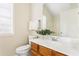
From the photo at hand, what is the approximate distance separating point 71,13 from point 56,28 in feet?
0.88

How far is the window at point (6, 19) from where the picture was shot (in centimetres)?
150

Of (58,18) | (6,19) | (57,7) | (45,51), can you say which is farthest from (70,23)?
(6,19)

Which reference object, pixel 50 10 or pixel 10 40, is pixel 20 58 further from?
pixel 50 10

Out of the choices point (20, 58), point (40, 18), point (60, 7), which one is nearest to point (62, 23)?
point (60, 7)

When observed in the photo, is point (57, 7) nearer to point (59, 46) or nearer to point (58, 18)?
point (58, 18)

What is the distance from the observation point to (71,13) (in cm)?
144

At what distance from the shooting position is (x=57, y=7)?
1.52 metres

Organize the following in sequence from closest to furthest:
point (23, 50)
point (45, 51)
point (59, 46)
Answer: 1. point (59, 46)
2. point (45, 51)
3. point (23, 50)

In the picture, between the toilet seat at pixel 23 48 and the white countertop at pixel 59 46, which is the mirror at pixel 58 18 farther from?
the toilet seat at pixel 23 48

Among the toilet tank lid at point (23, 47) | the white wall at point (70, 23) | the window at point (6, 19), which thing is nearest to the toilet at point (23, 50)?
the toilet tank lid at point (23, 47)

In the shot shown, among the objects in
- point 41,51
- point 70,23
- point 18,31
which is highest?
point 70,23

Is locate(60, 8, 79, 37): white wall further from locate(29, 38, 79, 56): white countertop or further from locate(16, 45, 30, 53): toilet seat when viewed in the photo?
locate(16, 45, 30, 53): toilet seat

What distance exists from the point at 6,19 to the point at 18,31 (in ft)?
0.72

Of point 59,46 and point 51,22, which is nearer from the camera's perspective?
point 59,46
